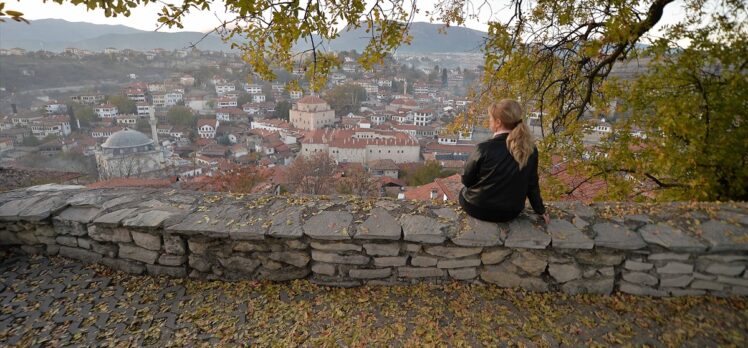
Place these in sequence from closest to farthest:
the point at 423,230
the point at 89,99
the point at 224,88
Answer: the point at 423,230 < the point at 89,99 < the point at 224,88

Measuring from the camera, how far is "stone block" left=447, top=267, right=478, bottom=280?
291 centimetres

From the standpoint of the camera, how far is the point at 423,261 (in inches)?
115

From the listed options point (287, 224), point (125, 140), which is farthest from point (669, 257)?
point (125, 140)

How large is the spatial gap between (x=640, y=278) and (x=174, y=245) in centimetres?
372

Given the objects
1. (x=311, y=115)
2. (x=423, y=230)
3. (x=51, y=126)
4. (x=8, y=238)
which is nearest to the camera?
(x=423, y=230)

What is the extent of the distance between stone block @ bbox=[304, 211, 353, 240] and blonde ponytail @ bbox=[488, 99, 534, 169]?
1393mm

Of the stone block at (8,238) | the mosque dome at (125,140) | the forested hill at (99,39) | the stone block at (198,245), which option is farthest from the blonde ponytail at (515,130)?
the forested hill at (99,39)

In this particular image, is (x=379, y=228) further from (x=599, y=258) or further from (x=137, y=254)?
(x=137, y=254)

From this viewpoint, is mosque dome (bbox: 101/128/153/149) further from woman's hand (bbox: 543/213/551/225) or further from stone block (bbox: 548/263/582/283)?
stone block (bbox: 548/263/582/283)

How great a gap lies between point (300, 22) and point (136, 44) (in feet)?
622

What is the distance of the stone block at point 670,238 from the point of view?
2646 millimetres

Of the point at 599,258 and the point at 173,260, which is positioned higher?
the point at 599,258

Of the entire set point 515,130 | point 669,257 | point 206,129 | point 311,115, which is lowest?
point 206,129

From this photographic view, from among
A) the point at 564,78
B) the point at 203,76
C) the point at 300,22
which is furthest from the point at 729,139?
the point at 203,76
